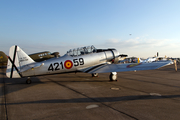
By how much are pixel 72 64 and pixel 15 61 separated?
12.9 feet

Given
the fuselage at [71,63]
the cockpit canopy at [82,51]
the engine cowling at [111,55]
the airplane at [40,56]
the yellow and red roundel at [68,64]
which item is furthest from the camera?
the airplane at [40,56]

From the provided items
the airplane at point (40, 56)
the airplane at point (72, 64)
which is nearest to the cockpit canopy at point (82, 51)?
the airplane at point (72, 64)

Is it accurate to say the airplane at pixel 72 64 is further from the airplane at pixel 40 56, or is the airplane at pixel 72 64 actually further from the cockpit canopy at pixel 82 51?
the airplane at pixel 40 56

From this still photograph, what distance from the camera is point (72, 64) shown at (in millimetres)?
9180

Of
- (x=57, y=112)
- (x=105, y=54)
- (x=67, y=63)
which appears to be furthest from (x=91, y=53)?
(x=57, y=112)

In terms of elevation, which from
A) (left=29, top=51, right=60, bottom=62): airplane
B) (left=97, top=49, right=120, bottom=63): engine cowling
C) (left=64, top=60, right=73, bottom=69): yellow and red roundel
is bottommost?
(left=64, top=60, right=73, bottom=69): yellow and red roundel

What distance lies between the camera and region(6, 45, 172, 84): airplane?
7.72m

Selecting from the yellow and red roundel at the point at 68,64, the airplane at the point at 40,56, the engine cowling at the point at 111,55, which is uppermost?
the airplane at the point at 40,56

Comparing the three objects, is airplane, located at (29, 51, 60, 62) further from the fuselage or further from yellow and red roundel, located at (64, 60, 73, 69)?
yellow and red roundel, located at (64, 60, 73, 69)

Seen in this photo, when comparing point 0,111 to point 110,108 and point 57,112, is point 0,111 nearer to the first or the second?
point 57,112

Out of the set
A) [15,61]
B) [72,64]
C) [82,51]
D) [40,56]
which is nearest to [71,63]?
[72,64]

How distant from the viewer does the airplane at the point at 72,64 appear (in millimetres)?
7723

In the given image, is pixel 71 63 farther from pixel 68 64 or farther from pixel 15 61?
pixel 15 61

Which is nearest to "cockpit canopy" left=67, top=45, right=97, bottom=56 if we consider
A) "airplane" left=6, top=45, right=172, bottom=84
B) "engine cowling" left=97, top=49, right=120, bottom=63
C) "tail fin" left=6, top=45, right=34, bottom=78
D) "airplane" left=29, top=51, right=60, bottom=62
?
"airplane" left=6, top=45, right=172, bottom=84
